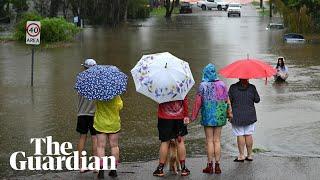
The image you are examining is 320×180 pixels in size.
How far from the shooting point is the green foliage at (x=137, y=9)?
67.5m

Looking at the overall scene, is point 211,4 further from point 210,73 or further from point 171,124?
point 171,124

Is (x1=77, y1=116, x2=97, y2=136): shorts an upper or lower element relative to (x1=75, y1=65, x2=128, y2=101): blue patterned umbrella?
lower

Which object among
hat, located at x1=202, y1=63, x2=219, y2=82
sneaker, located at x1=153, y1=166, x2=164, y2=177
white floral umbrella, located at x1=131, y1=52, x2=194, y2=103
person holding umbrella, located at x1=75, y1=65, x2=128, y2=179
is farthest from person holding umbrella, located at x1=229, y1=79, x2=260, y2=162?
person holding umbrella, located at x1=75, y1=65, x2=128, y2=179

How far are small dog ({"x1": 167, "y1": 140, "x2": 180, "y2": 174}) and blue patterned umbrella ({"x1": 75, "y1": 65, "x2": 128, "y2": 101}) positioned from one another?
109cm

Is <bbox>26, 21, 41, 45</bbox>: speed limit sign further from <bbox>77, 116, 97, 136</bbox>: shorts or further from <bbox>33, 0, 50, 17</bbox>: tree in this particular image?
<bbox>33, 0, 50, 17</bbox>: tree

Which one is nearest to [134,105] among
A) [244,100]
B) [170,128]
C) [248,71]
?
[244,100]

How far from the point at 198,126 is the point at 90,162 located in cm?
388

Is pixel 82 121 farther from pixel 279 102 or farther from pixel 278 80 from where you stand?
pixel 278 80

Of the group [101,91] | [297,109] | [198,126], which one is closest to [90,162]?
[101,91]

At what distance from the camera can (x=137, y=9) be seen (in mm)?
69938

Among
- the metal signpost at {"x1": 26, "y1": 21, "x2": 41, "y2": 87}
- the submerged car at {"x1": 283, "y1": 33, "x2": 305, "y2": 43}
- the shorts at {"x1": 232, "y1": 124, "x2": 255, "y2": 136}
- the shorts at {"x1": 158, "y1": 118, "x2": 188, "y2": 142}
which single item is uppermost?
the metal signpost at {"x1": 26, "y1": 21, "x2": 41, "y2": 87}

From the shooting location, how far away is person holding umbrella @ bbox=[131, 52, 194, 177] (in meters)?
7.90

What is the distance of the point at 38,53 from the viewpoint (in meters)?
28.0

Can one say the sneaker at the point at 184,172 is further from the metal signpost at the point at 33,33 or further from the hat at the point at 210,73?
the metal signpost at the point at 33,33
